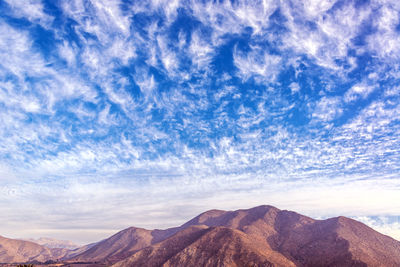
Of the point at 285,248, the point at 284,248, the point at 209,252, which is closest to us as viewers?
the point at 209,252

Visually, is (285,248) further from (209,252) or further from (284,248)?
(209,252)

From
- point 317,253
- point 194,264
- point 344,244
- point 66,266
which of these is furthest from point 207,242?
point 66,266

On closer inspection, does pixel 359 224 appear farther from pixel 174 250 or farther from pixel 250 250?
pixel 174 250

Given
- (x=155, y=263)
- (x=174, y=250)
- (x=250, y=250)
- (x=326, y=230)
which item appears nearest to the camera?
(x=250, y=250)

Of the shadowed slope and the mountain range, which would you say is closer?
the shadowed slope

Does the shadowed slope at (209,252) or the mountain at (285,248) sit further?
the mountain at (285,248)

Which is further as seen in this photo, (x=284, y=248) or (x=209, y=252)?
(x=284, y=248)

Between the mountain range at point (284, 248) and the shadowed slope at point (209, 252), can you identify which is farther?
the mountain range at point (284, 248)

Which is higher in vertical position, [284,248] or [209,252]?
[209,252]

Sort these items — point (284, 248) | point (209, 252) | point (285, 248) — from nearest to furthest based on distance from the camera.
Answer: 1. point (209, 252)
2. point (285, 248)
3. point (284, 248)

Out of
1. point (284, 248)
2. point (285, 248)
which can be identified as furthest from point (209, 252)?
point (285, 248)

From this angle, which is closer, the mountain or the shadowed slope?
the shadowed slope
